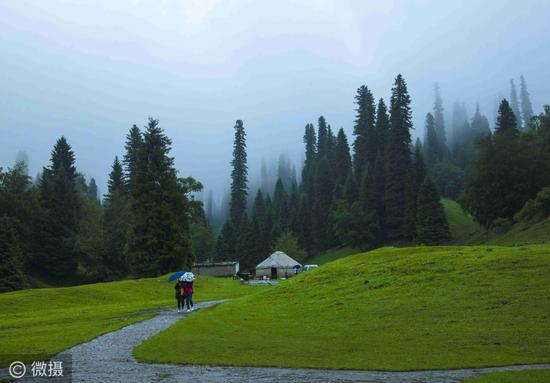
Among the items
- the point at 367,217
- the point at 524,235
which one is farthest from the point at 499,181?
the point at 367,217

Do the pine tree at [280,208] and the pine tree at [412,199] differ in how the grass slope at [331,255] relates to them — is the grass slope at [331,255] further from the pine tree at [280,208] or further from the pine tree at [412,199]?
the pine tree at [412,199]

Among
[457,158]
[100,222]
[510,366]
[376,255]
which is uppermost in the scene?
[457,158]

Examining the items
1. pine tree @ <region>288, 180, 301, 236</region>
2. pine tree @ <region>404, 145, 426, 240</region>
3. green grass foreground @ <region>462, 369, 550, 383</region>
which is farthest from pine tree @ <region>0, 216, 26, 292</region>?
pine tree @ <region>288, 180, 301, 236</region>

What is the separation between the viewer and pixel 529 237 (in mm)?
61531

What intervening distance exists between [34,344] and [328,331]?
1104 cm

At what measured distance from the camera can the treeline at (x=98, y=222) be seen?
66688 mm

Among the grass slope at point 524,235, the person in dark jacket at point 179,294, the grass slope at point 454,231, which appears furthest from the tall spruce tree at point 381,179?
the person in dark jacket at point 179,294

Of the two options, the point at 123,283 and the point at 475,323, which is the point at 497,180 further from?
the point at 475,323

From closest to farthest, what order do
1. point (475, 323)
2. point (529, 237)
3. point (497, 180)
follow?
point (475, 323) < point (529, 237) < point (497, 180)

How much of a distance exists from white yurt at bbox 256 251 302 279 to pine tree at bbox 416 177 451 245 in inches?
922

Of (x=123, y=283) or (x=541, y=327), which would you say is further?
(x=123, y=283)

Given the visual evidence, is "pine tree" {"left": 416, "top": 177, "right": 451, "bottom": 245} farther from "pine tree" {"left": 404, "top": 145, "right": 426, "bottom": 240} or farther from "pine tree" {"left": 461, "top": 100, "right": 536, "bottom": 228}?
"pine tree" {"left": 461, "top": 100, "right": 536, "bottom": 228}

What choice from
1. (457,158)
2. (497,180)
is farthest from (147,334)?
(457,158)

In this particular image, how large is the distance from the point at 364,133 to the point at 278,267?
192 feet
